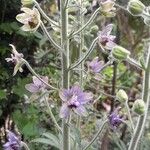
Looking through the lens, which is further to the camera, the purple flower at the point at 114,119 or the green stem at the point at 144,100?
the purple flower at the point at 114,119

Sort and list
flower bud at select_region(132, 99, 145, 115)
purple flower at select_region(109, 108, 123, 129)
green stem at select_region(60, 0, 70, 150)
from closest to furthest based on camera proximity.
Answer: flower bud at select_region(132, 99, 145, 115)
green stem at select_region(60, 0, 70, 150)
purple flower at select_region(109, 108, 123, 129)

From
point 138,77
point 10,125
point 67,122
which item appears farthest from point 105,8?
point 138,77

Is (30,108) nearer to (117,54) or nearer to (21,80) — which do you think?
(21,80)

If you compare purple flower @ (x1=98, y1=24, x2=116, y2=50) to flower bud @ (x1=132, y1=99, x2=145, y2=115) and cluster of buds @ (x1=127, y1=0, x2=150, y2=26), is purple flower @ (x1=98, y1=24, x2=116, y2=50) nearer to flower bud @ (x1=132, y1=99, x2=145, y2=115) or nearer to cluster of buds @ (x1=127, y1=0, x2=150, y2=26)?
cluster of buds @ (x1=127, y1=0, x2=150, y2=26)

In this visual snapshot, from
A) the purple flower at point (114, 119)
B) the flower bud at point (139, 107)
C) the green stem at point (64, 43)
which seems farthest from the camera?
the purple flower at point (114, 119)

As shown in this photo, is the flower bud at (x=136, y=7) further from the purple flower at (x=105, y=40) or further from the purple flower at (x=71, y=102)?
the purple flower at (x=71, y=102)

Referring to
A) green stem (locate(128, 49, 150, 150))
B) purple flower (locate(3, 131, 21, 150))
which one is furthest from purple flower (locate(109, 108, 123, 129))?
purple flower (locate(3, 131, 21, 150))

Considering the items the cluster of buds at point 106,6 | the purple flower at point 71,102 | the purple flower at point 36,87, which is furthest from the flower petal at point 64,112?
the cluster of buds at point 106,6
